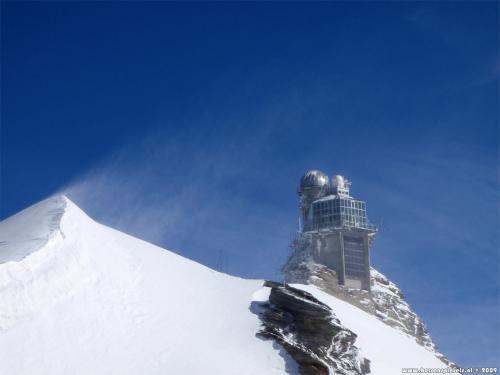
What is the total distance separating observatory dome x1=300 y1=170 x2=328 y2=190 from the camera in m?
116

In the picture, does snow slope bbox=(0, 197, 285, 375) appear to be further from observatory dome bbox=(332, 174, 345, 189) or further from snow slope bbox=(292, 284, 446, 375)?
observatory dome bbox=(332, 174, 345, 189)

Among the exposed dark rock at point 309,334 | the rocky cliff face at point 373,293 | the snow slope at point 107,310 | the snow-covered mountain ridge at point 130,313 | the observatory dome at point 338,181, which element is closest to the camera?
the snow slope at point 107,310

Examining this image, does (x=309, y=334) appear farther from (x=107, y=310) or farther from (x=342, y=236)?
(x=342, y=236)

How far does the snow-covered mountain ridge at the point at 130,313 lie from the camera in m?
35.0

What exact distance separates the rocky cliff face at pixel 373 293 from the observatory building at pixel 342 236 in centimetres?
156

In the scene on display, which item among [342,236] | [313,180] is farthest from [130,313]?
[313,180]

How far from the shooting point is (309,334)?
41719 millimetres

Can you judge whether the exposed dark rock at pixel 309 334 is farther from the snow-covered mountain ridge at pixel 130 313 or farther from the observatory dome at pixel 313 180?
the observatory dome at pixel 313 180

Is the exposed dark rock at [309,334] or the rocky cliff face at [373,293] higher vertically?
the rocky cliff face at [373,293]

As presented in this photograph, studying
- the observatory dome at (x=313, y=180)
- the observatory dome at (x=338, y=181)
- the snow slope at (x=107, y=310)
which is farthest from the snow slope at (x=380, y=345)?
the observatory dome at (x=313, y=180)

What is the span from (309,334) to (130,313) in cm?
1093

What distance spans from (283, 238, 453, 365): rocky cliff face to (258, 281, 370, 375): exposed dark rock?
55477mm

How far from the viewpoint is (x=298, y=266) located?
108000 millimetres

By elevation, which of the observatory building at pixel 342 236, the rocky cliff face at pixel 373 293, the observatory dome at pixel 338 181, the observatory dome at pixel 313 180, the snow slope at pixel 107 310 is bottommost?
the snow slope at pixel 107 310
